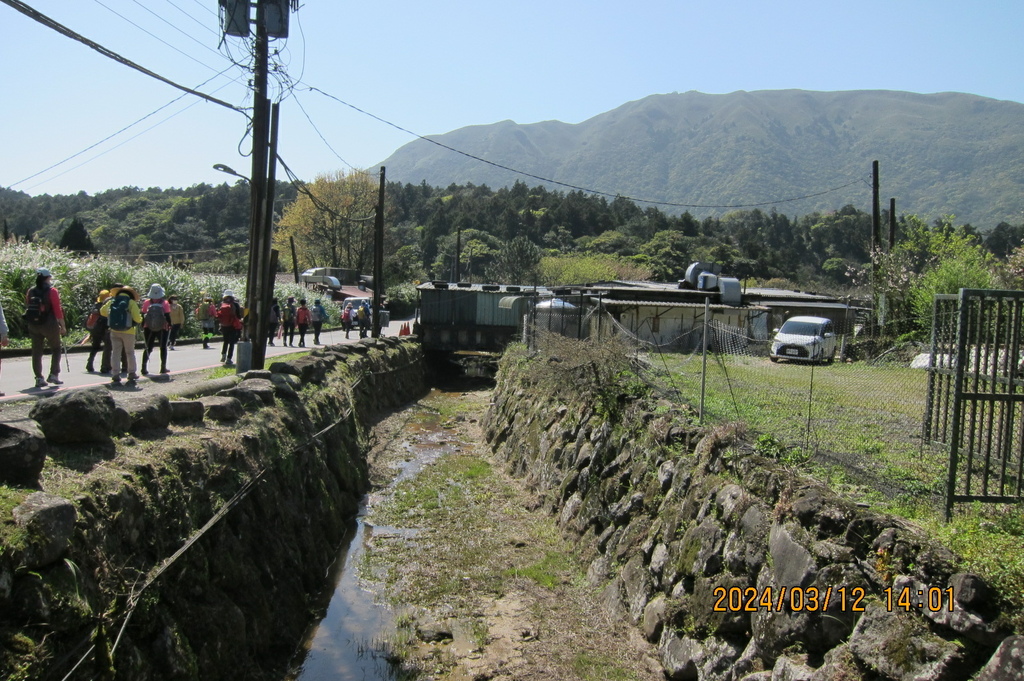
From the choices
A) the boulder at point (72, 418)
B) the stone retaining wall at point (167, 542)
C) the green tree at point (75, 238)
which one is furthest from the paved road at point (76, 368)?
the green tree at point (75, 238)

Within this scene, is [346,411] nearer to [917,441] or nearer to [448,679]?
[448,679]

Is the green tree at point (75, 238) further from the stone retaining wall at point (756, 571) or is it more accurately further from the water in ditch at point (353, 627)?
the stone retaining wall at point (756, 571)

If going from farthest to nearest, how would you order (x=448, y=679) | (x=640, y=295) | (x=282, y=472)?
(x=640, y=295), (x=282, y=472), (x=448, y=679)

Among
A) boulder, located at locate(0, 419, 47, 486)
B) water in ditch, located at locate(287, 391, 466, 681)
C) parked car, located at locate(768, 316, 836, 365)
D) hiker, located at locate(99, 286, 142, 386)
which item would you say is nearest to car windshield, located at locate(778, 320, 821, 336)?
parked car, located at locate(768, 316, 836, 365)

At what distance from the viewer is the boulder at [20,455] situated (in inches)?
210

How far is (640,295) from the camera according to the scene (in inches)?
1243

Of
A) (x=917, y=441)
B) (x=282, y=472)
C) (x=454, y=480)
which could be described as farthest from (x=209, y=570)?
(x=454, y=480)

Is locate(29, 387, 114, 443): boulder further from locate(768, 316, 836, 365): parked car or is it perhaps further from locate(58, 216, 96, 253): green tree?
locate(58, 216, 96, 253): green tree

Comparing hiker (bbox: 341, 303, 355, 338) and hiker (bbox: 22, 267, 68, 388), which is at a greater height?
hiker (bbox: 22, 267, 68, 388)

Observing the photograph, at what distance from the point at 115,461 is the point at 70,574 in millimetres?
1764

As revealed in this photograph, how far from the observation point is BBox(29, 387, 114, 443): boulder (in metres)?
6.46

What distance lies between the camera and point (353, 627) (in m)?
8.76

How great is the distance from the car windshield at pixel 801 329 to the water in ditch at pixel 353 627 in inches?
596
